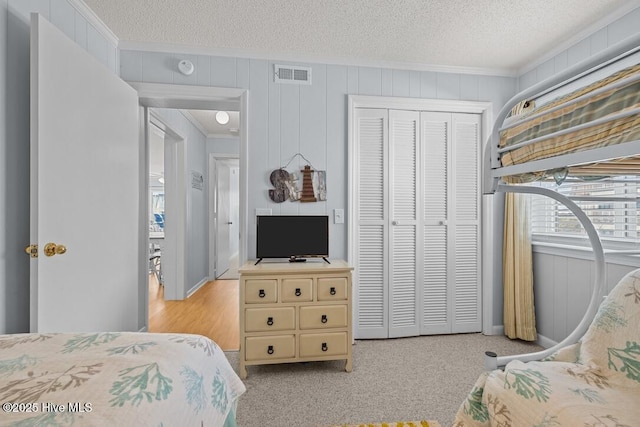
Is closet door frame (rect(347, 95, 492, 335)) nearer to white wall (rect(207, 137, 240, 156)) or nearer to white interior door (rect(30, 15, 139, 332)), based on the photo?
white interior door (rect(30, 15, 139, 332))

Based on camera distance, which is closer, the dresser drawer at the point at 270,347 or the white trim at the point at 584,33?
the white trim at the point at 584,33

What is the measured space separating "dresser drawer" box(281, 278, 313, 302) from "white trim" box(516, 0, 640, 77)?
2771 millimetres

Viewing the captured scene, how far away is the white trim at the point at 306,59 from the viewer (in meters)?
2.76

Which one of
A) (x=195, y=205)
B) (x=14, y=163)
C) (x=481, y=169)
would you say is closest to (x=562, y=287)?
(x=481, y=169)

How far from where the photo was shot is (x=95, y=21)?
2.38 m

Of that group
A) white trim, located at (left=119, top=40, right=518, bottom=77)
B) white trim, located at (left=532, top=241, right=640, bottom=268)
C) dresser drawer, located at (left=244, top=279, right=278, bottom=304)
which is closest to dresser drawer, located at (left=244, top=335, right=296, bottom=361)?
dresser drawer, located at (left=244, top=279, right=278, bottom=304)

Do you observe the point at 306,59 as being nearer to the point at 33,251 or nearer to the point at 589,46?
the point at 589,46

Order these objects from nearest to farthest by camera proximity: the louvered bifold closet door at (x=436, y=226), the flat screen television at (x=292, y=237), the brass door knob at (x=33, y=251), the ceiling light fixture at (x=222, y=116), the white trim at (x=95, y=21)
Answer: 1. the brass door knob at (x=33, y=251)
2. the white trim at (x=95, y=21)
3. the flat screen television at (x=292, y=237)
4. the louvered bifold closet door at (x=436, y=226)
5. the ceiling light fixture at (x=222, y=116)

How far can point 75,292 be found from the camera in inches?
75.0

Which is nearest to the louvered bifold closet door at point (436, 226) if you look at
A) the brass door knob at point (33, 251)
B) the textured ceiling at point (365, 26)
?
the textured ceiling at point (365, 26)

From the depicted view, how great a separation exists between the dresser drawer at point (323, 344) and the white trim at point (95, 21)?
270 centimetres

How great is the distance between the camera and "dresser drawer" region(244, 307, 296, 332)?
94.2 inches

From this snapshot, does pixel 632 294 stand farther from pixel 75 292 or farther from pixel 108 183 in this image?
pixel 108 183

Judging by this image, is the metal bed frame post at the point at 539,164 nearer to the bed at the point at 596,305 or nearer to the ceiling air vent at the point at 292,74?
the bed at the point at 596,305
